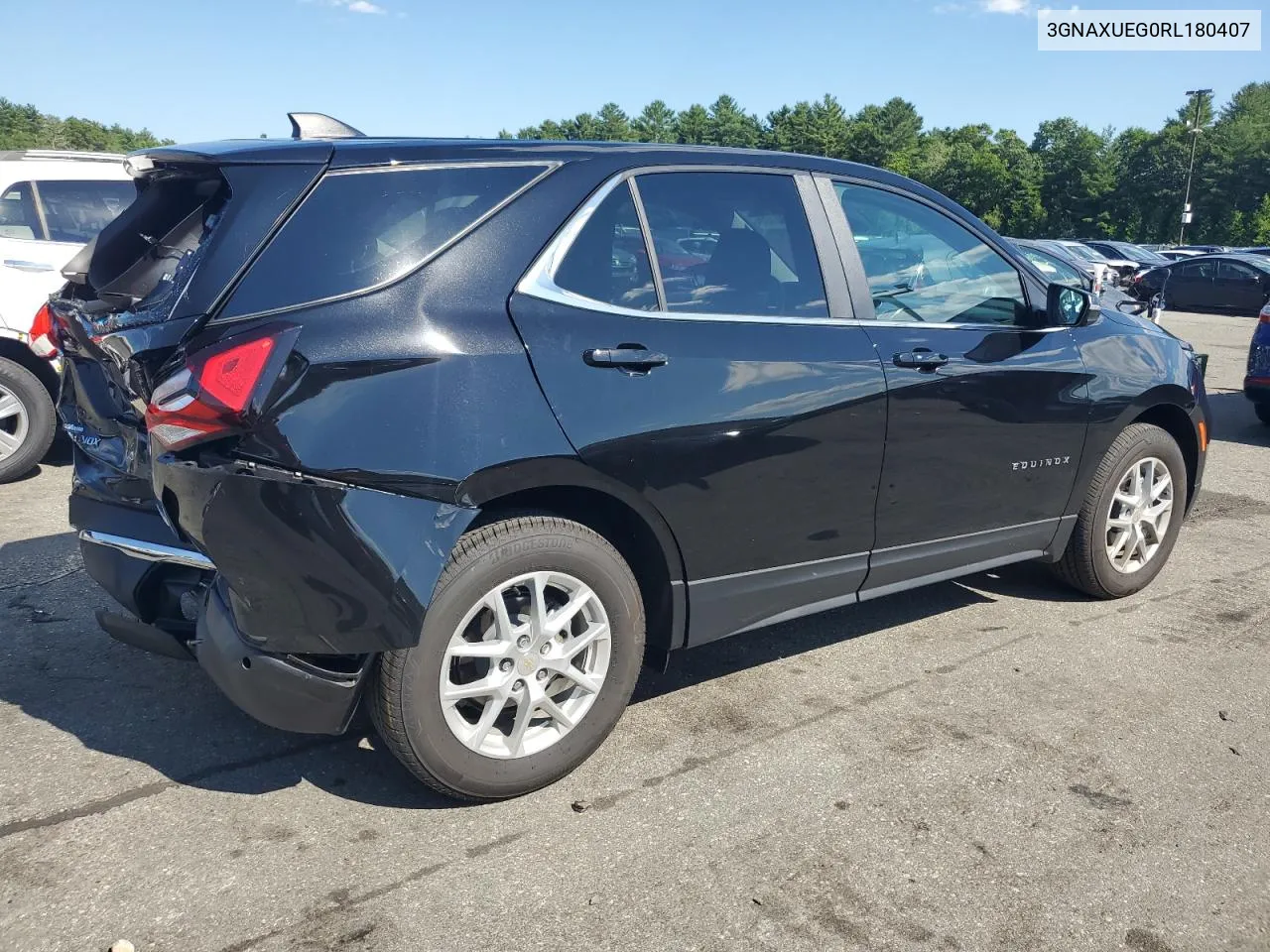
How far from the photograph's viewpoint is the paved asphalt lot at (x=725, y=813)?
2.52m

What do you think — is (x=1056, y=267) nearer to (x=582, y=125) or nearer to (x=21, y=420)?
(x=21, y=420)

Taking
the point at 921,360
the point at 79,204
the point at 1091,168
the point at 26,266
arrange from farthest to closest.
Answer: the point at 1091,168
the point at 79,204
the point at 26,266
the point at 921,360

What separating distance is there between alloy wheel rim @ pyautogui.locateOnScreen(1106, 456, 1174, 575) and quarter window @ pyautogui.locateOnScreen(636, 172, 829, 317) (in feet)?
6.62

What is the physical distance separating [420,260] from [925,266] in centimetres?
203

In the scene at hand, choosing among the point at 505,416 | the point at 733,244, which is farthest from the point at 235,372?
the point at 733,244

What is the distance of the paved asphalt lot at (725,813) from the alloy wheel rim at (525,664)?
0.23m

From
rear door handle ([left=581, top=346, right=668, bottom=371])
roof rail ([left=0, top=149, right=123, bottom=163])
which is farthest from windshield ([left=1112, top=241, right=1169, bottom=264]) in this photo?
rear door handle ([left=581, top=346, right=668, bottom=371])

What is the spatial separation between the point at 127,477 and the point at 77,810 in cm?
98

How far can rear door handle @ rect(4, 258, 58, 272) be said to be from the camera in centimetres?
675

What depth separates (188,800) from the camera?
3004 millimetres

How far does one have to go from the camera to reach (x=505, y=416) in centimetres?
280

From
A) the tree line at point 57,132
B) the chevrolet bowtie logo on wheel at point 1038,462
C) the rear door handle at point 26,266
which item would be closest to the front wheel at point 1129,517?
the chevrolet bowtie logo on wheel at point 1038,462

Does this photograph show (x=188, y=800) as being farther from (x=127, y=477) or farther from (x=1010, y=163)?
(x=1010, y=163)

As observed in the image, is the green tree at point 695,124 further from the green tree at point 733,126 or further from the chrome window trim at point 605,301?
the chrome window trim at point 605,301
